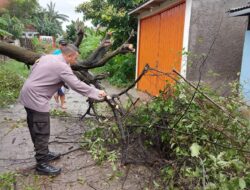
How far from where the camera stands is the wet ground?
154 inches

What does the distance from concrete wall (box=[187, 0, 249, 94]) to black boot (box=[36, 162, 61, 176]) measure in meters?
5.46

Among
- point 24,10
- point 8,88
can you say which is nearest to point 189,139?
point 8,88

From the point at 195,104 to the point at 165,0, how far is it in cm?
674

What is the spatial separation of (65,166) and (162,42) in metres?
7.29

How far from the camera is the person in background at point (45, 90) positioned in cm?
401

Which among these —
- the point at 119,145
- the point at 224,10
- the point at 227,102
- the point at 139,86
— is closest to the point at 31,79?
the point at 119,145

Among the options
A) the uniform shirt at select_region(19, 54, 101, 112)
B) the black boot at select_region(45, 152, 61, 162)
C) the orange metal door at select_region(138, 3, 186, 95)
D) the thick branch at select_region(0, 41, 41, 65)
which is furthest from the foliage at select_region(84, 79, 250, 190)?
the orange metal door at select_region(138, 3, 186, 95)

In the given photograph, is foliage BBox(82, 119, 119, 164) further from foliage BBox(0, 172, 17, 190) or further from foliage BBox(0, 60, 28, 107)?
foliage BBox(0, 60, 28, 107)

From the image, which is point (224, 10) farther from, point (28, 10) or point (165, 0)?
point (28, 10)

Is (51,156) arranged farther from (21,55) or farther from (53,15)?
(53,15)

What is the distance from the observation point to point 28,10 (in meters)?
56.4

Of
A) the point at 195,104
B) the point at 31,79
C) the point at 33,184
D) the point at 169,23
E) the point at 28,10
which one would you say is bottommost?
the point at 33,184

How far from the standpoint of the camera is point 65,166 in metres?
4.52

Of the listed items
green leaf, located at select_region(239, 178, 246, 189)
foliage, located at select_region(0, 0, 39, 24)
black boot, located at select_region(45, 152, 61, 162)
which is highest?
foliage, located at select_region(0, 0, 39, 24)
